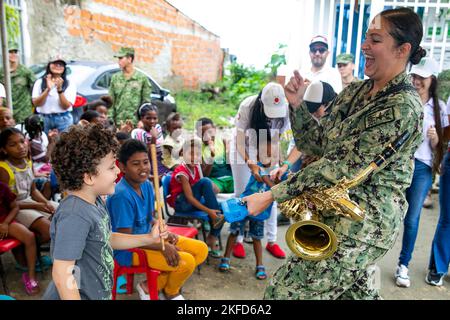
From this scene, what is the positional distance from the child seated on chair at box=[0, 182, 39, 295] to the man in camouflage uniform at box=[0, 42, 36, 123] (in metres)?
2.25

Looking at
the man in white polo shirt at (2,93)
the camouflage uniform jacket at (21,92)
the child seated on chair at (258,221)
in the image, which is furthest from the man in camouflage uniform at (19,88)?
the child seated on chair at (258,221)

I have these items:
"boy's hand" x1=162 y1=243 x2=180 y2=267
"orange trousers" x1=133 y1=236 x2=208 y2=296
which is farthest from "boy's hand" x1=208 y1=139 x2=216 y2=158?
"boy's hand" x1=162 y1=243 x2=180 y2=267

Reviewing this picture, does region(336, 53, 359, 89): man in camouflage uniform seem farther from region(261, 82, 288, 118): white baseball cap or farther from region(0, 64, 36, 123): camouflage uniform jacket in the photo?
region(0, 64, 36, 123): camouflage uniform jacket

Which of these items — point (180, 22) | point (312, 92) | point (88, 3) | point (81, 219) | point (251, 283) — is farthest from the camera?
point (180, 22)

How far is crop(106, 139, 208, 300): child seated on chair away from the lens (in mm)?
2627

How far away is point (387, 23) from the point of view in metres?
1.87

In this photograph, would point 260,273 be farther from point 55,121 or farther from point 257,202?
point 55,121

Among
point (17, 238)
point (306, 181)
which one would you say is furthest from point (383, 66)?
point (17, 238)

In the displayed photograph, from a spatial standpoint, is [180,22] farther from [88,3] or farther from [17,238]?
[17,238]

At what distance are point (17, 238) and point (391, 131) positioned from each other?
2640 millimetres

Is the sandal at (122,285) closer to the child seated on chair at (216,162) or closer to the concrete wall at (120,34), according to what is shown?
the child seated on chair at (216,162)

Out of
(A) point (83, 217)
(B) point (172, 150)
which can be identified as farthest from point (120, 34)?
(A) point (83, 217)

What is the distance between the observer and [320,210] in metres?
1.91

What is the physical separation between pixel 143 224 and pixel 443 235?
8.09 ft
